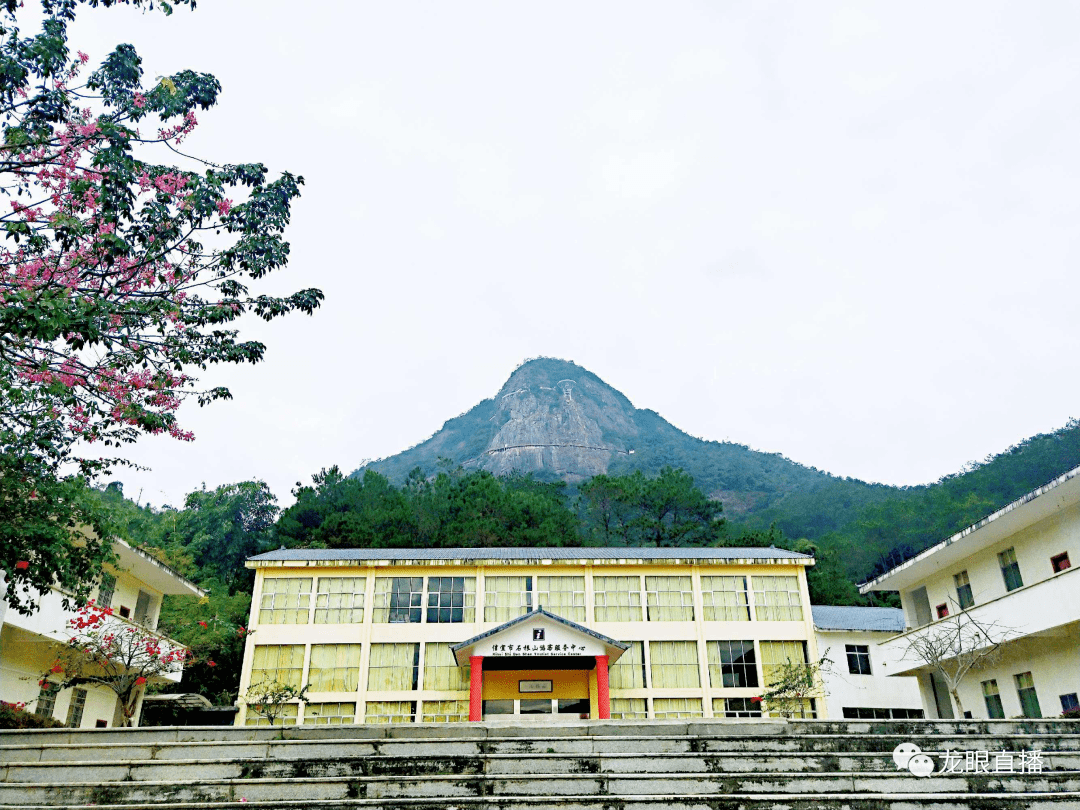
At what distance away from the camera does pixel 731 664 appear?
2361 cm

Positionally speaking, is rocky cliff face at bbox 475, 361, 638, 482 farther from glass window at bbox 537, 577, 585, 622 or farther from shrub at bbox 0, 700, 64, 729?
shrub at bbox 0, 700, 64, 729

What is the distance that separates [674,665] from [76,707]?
51.9 ft

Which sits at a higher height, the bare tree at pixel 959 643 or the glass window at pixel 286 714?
the bare tree at pixel 959 643

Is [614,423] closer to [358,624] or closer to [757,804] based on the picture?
[358,624]

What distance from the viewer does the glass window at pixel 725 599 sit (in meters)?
24.3

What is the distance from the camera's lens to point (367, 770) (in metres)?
7.47

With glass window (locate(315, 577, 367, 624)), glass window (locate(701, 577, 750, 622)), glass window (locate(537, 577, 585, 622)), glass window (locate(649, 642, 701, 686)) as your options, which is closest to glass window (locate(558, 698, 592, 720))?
glass window (locate(649, 642, 701, 686))

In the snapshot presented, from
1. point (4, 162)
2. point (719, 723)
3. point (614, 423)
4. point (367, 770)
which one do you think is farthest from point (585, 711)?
point (614, 423)

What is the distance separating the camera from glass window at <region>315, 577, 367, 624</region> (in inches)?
941

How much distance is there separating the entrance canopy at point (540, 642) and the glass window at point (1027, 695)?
875 centimetres

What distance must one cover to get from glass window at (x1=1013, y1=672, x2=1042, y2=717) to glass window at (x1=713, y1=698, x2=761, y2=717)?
308 inches

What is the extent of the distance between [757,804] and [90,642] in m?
14.8

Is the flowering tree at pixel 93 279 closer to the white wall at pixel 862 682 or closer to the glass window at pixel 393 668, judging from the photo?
the glass window at pixel 393 668

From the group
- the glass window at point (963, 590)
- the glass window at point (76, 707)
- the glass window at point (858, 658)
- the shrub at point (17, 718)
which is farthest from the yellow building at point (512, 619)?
the shrub at point (17, 718)
